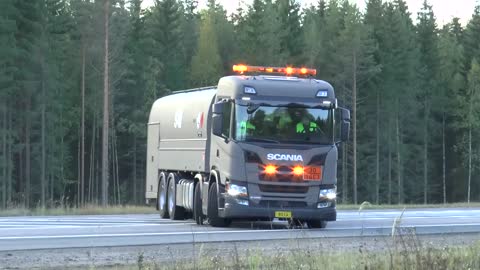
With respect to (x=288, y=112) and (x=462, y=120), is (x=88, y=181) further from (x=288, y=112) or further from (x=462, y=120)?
(x=288, y=112)

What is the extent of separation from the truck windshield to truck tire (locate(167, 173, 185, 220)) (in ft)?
15.9

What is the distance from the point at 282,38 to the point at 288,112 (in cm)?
5234

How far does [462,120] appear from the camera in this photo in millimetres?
78938

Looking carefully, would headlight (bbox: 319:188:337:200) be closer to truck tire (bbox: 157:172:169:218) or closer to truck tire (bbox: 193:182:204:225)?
truck tire (bbox: 193:182:204:225)

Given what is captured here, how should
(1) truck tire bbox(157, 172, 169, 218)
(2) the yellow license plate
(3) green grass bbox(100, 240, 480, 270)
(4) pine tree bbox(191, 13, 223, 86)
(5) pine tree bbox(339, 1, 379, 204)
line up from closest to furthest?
(3) green grass bbox(100, 240, 480, 270), (2) the yellow license plate, (1) truck tire bbox(157, 172, 169, 218), (4) pine tree bbox(191, 13, 223, 86), (5) pine tree bbox(339, 1, 379, 204)

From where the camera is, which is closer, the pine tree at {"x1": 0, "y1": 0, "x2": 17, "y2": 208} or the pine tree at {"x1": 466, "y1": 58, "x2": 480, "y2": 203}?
the pine tree at {"x1": 0, "y1": 0, "x2": 17, "y2": 208}

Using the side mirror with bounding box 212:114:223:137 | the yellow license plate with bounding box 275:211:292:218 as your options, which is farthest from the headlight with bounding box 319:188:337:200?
the side mirror with bounding box 212:114:223:137

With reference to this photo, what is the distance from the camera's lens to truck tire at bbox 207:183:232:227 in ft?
64.6

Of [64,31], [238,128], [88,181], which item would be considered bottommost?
[88,181]

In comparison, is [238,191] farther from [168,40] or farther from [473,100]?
[473,100]

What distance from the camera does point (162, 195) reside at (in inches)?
988

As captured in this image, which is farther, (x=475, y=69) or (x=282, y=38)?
(x=475, y=69)

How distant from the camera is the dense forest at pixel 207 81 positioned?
6006cm

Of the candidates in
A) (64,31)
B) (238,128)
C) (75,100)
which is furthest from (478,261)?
(75,100)
